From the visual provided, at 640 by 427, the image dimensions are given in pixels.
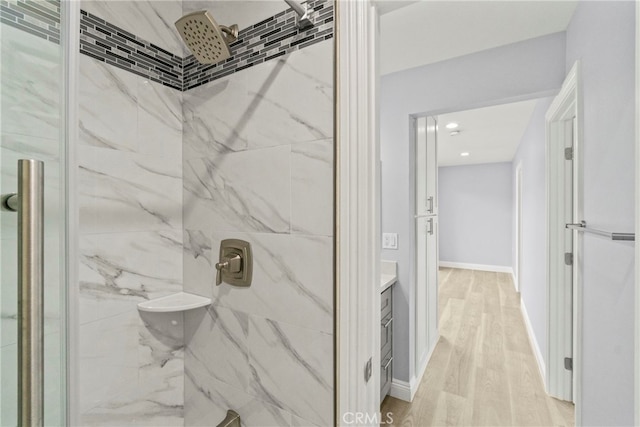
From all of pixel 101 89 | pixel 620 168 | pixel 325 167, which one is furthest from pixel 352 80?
pixel 620 168

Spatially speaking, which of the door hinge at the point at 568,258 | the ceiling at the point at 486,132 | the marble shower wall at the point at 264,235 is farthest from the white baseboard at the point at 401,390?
the ceiling at the point at 486,132

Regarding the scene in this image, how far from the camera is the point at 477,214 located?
698 cm

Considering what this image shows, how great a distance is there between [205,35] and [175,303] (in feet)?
3.09

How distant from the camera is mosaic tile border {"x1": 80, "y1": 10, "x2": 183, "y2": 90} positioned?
0.96 metres

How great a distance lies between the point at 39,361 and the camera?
0.42 meters

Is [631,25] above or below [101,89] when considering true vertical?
above

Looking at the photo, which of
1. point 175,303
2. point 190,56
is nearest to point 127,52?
point 190,56

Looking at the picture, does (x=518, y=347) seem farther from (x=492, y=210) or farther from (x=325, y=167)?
(x=492, y=210)

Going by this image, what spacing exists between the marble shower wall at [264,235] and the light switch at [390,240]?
150cm

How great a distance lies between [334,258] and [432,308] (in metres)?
2.51

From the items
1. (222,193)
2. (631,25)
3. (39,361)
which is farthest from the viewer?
(222,193)

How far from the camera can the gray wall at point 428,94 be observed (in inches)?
70.6

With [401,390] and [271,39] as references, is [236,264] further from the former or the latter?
[401,390]

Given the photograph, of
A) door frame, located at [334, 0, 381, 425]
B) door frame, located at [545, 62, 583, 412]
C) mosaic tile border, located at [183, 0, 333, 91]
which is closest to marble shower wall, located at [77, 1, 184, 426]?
mosaic tile border, located at [183, 0, 333, 91]
